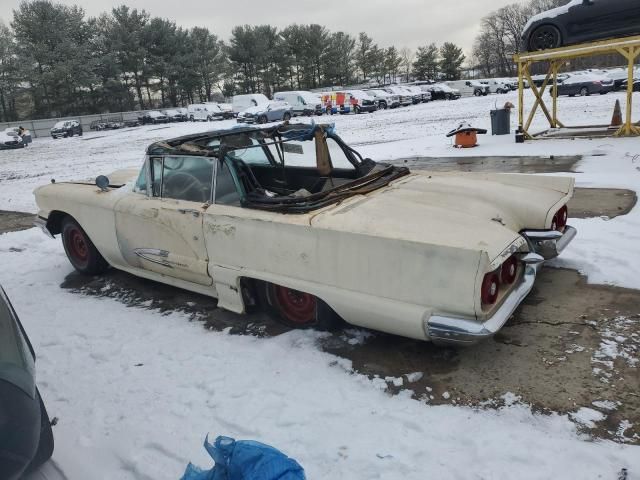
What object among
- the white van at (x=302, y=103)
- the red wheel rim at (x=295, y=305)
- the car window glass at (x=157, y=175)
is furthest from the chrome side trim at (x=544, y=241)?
the white van at (x=302, y=103)

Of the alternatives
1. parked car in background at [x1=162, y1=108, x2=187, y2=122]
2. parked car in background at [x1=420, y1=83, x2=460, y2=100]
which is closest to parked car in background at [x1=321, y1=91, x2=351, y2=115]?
parked car in background at [x1=420, y1=83, x2=460, y2=100]

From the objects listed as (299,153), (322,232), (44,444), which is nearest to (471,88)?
(299,153)

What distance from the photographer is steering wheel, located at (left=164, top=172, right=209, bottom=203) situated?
13.2ft

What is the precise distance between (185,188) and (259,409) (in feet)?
6.73

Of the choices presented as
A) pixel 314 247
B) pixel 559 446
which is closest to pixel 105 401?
pixel 314 247

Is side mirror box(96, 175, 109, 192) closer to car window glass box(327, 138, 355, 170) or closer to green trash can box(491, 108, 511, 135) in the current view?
car window glass box(327, 138, 355, 170)

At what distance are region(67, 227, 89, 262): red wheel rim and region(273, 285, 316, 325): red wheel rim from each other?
259cm

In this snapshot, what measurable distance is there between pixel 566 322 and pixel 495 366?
2.47ft

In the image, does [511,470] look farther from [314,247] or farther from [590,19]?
[590,19]

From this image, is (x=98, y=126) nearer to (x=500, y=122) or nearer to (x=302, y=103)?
(x=302, y=103)

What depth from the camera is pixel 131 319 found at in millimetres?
4199

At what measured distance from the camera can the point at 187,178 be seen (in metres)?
4.19

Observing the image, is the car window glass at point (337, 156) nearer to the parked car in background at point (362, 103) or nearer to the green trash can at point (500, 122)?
the green trash can at point (500, 122)

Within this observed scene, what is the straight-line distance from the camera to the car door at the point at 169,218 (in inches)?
155
